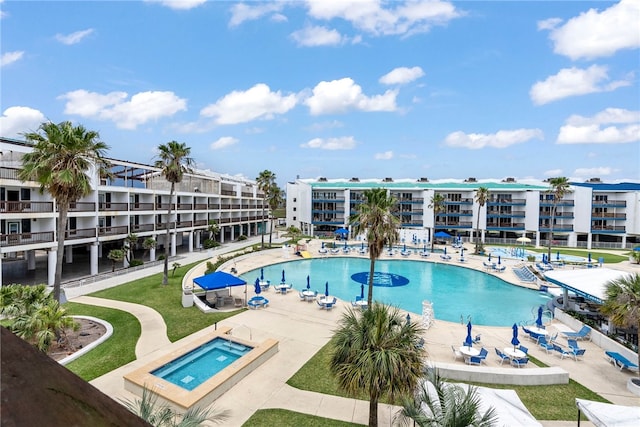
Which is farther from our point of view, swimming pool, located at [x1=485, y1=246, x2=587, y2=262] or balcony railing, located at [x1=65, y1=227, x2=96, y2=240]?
swimming pool, located at [x1=485, y1=246, x2=587, y2=262]

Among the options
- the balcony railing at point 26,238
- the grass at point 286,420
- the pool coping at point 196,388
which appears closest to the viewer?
the grass at point 286,420

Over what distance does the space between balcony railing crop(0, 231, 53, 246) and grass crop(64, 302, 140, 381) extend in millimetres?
7872

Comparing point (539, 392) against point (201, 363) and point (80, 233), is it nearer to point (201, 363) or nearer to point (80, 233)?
point (201, 363)

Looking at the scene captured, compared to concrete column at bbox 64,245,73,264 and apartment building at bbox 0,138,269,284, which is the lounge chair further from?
concrete column at bbox 64,245,73,264

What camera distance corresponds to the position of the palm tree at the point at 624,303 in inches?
569

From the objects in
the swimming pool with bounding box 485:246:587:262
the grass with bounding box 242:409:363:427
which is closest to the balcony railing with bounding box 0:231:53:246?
the grass with bounding box 242:409:363:427

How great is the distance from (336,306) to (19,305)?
61.2 ft

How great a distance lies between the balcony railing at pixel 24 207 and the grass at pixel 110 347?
31.4 feet

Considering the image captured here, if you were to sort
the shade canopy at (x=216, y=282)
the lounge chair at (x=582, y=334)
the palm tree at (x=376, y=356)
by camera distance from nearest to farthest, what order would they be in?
the palm tree at (x=376, y=356), the lounge chair at (x=582, y=334), the shade canopy at (x=216, y=282)

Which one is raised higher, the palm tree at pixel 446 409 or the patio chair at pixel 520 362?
the palm tree at pixel 446 409

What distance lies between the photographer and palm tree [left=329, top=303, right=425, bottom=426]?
32.8 feet

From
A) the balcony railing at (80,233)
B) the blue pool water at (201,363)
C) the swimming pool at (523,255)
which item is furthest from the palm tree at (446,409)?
the swimming pool at (523,255)

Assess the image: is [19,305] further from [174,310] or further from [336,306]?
[336,306]

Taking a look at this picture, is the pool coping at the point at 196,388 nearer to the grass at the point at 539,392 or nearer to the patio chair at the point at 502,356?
the grass at the point at 539,392
